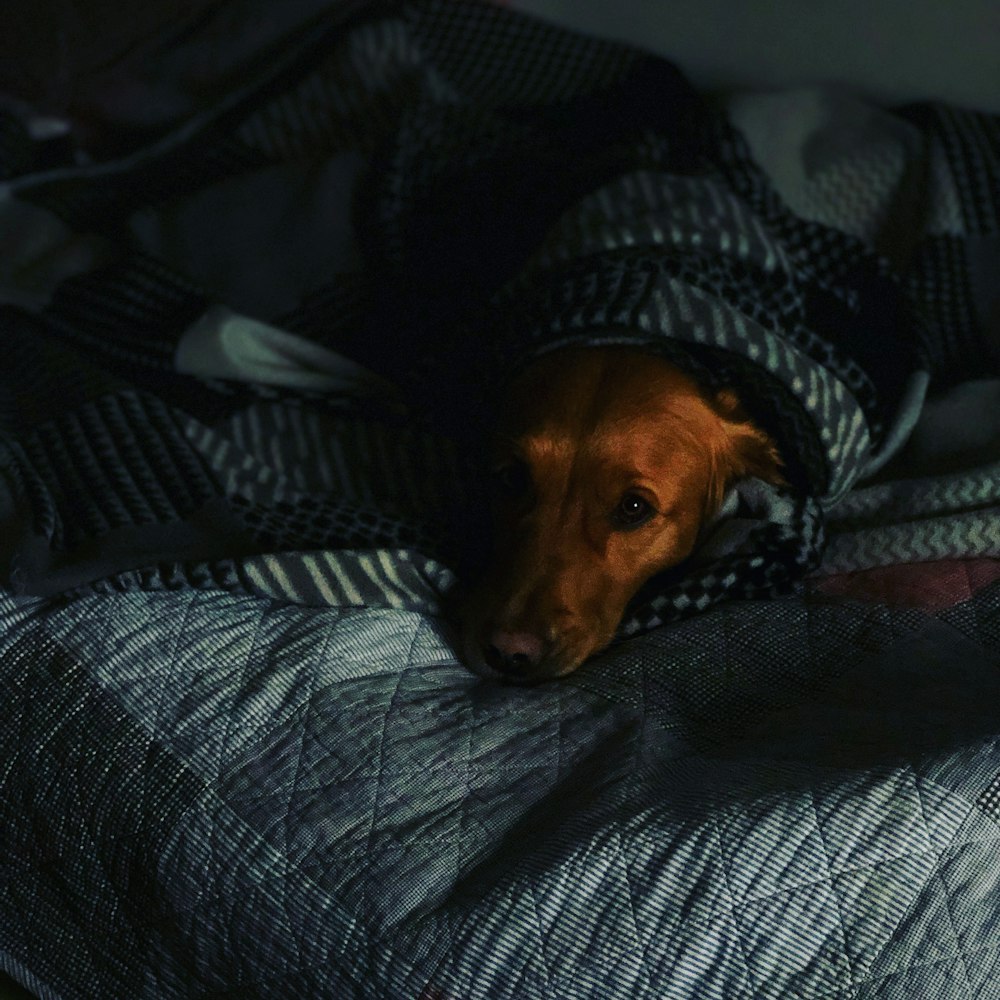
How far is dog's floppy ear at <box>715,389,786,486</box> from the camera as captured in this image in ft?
5.40

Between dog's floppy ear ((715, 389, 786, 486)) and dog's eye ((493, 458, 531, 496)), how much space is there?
0.30 m

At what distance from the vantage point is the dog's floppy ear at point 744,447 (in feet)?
5.40

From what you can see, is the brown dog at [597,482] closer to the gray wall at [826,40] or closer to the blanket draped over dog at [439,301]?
the blanket draped over dog at [439,301]

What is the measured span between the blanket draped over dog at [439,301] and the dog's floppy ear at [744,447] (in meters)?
0.02

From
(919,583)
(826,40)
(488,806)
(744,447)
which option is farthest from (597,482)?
(826,40)

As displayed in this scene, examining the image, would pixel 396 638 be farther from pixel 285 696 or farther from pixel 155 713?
pixel 155 713

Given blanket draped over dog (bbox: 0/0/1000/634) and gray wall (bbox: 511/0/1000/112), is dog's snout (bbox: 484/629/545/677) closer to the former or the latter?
blanket draped over dog (bbox: 0/0/1000/634)

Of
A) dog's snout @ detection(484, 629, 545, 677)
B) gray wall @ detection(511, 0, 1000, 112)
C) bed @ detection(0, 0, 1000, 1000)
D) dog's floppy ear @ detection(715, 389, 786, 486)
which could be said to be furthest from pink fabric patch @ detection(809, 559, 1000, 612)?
gray wall @ detection(511, 0, 1000, 112)

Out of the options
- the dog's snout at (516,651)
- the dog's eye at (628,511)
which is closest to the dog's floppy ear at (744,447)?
the dog's eye at (628,511)

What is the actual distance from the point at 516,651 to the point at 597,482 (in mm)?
284

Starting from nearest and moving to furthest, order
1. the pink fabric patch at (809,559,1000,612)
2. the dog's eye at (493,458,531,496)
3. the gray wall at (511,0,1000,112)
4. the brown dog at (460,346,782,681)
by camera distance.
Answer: the pink fabric patch at (809,559,1000,612)
the brown dog at (460,346,782,681)
the dog's eye at (493,458,531,496)
the gray wall at (511,0,1000,112)

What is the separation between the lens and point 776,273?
69.4 inches

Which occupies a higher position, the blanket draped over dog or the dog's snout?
the blanket draped over dog

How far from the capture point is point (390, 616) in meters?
1.41
